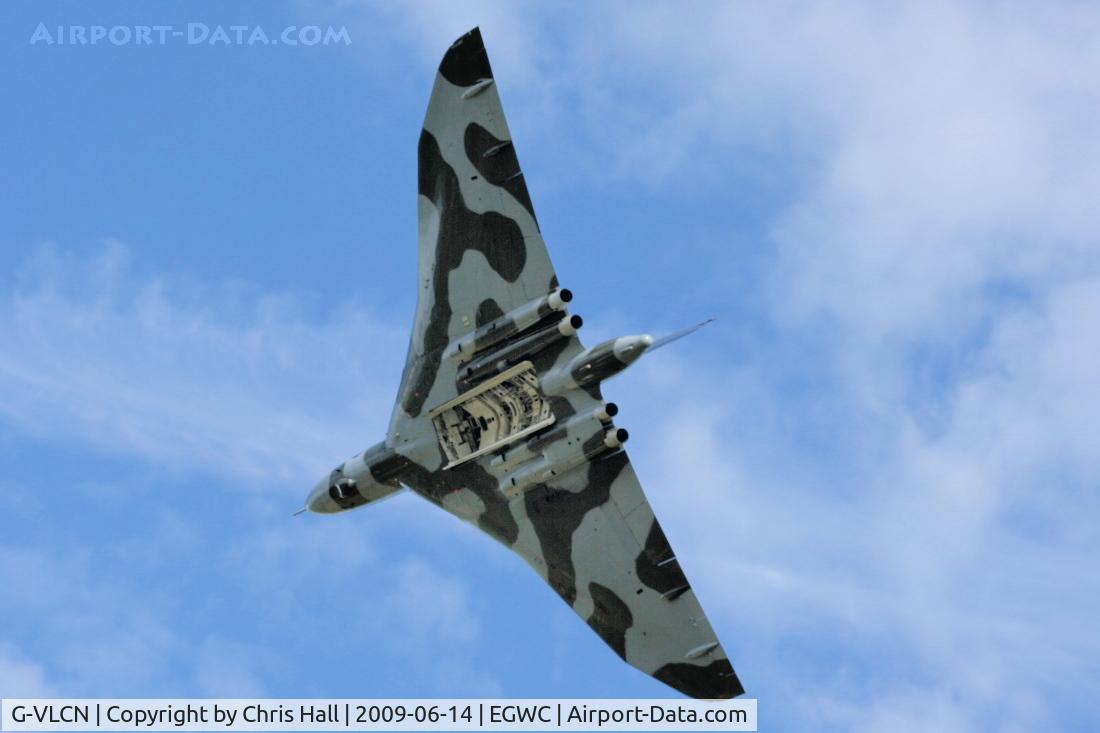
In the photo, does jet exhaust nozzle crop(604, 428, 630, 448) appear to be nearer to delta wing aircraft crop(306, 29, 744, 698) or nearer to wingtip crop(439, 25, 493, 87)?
delta wing aircraft crop(306, 29, 744, 698)

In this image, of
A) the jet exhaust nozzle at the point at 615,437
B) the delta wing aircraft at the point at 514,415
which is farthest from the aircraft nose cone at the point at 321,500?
the jet exhaust nozzle at the point at 615,437

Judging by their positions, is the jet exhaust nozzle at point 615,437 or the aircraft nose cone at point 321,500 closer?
the jet exhaust nozzle at point 615,437

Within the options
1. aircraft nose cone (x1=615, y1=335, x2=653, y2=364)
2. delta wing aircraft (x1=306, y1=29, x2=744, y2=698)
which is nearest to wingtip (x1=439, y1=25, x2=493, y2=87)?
delta wing aircraft (x1=306, y1=29, x2=744, y2=698)

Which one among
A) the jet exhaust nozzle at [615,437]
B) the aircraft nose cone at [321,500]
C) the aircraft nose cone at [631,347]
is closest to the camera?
the aircraft nose cone at [631,347]

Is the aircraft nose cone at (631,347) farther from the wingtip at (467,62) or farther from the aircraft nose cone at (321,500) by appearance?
the aircraft nose cone at (321,500)

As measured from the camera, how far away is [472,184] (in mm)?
40250

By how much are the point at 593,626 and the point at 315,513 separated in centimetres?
783

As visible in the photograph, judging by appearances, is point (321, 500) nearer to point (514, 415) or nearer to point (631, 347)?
point (514, 415)

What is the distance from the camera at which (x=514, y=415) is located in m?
40.3

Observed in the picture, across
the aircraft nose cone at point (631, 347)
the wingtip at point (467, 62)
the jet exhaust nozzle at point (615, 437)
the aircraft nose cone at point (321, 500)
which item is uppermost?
the wingtip at point (467, 62)

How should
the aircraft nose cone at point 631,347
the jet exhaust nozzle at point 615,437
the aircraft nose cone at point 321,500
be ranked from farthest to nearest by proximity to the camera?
the aircraft nose cone at point 321,500 → the jet exhaust nozzle at point 615,437 → the aircraft nose cone at point 631,347

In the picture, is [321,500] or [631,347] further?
[321,500]

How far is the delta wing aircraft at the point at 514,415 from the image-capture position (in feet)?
128

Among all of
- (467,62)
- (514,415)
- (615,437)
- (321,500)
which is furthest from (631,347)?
(321,500)
